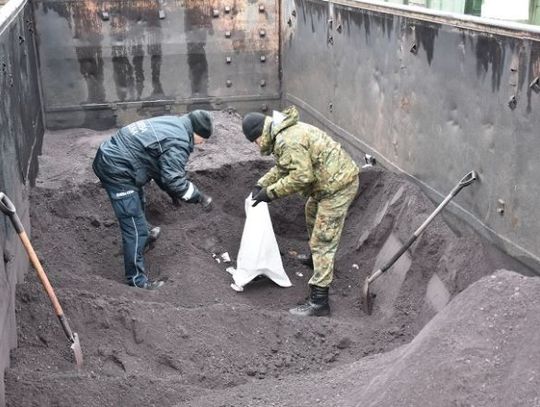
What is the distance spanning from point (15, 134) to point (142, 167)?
3.89 feet

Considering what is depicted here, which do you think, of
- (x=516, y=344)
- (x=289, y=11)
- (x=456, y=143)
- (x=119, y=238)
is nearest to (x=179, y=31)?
(x=289, y=11)

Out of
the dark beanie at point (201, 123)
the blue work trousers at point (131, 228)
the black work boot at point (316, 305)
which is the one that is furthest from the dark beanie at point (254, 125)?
the black work boot at point (316, 305)

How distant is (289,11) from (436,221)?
5.13 metres

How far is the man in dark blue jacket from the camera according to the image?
19.4 feet

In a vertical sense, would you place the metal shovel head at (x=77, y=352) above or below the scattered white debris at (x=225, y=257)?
above

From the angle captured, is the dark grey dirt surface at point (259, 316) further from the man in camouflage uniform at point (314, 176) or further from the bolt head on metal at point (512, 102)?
the bolt head on metal at point (512, 102)

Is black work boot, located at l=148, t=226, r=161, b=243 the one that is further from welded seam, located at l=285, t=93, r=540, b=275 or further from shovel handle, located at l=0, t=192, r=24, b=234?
shovel handle, located at l=0, t=192, r=24, b=234

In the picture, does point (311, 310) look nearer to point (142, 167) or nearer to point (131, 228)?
point (131, 228)

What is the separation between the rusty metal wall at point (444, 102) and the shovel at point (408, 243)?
0.35ft

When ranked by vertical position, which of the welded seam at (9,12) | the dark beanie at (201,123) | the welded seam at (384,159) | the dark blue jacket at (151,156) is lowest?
the welded seam at (384,159)

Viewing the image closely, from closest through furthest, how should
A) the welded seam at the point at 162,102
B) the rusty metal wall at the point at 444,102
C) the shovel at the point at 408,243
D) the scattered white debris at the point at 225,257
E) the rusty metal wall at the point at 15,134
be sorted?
1. the rusty metal wall at the point at 15,134
2. the rusty metal wall at the point at 444,102
3. the shovel at the point at 408,243
4. the scattered white debris at the point at 225,257
5. the welded seam at the point at 162,102

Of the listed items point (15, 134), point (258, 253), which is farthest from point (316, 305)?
point (15, 134)

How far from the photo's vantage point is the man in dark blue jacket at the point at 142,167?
593 centimetres

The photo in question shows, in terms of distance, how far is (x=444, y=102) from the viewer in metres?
5.57
